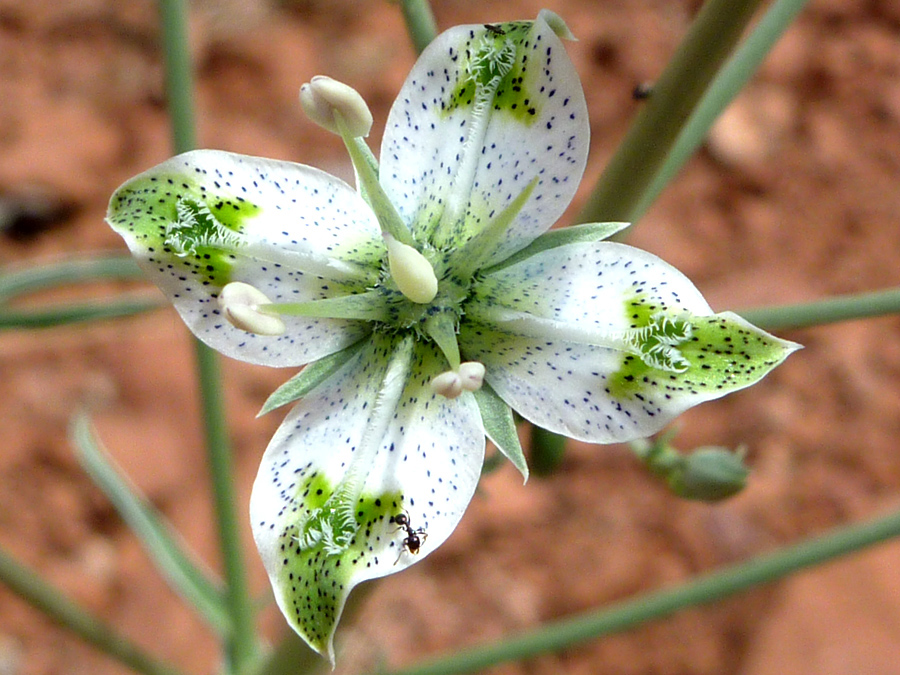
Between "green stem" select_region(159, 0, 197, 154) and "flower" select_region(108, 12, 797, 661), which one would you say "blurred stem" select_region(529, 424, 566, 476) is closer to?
"flower" select_region(108, 12, 797, 661)

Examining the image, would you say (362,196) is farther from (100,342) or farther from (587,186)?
(587,186)

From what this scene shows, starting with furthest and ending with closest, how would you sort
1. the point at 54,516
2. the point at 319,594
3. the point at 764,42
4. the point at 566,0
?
the point at 566,0 < the point at 54,516 < the point at 764,42 < the point at 319,594

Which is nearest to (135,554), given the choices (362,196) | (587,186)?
(587,186)

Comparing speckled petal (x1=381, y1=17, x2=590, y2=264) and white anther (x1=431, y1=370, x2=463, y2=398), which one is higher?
speckled petal (x1=381, y1=17, x2=590, y2=264)

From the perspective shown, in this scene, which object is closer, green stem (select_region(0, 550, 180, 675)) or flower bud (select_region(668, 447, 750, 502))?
flower bud (select_region(668, 447, 750, 502))

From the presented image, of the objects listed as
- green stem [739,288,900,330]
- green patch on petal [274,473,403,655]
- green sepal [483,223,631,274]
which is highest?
green sepal [483,223,631,274]

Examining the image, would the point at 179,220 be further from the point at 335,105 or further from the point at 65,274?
the point at 65,274

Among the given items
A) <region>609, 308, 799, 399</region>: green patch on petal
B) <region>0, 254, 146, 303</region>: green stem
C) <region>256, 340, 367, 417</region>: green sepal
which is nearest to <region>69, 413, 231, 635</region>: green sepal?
<region>0, 254, 146, 303</region>: green stem

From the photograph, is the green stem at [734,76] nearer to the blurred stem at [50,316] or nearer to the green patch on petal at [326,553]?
the green patch on petal at [326,553]
